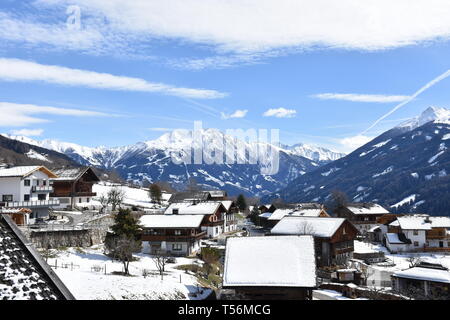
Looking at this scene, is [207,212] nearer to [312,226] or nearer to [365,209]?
[312,226]

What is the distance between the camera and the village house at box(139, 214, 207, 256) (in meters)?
54.2

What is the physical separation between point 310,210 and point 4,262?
7432cm

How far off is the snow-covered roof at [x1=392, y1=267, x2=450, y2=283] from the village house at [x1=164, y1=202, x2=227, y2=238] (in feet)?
109

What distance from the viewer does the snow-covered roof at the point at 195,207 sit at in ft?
220

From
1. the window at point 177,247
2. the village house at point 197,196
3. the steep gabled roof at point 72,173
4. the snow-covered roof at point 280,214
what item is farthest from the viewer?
the village house at point 197,196

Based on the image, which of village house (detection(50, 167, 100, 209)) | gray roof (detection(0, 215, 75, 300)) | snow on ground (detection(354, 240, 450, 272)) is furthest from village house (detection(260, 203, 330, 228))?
gray roof (detection(0, 215, 75, 300))

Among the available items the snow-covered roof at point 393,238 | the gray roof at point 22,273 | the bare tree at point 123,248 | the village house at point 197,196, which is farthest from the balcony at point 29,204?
the snow-covered roof at point 393,238

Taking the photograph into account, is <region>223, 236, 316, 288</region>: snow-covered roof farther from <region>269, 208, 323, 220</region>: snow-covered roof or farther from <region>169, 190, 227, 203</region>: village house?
<region>169, 190, 227, 203</region>: village house

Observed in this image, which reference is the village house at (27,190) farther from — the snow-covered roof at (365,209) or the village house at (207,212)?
the snow-covered roof at (365,209)

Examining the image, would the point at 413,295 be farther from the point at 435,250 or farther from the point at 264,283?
the point at 435,250

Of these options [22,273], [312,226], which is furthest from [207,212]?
[22,273]

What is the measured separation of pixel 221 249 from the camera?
55.0 metres

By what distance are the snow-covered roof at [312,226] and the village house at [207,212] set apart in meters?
12.3

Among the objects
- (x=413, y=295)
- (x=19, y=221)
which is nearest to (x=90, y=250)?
(x=19, y=221)
